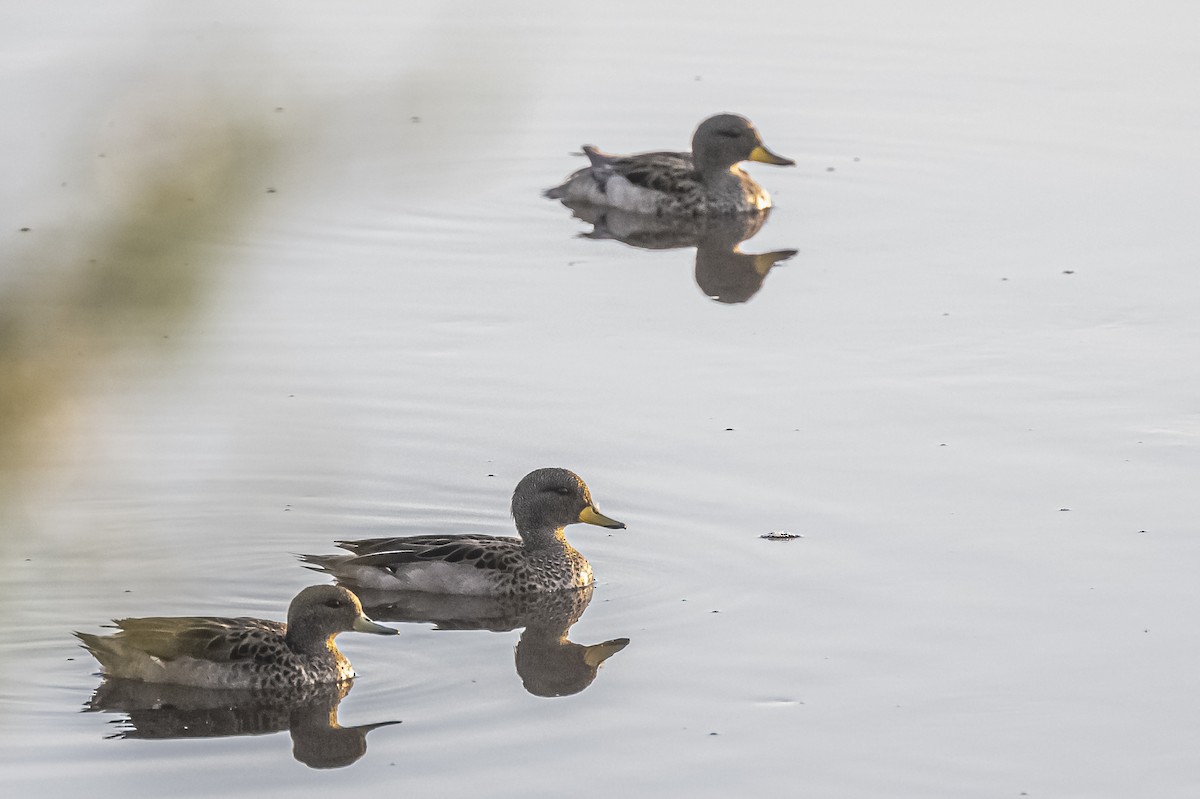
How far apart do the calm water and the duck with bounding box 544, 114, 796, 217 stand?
449 mm

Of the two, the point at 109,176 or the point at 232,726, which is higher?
the point at 109,176

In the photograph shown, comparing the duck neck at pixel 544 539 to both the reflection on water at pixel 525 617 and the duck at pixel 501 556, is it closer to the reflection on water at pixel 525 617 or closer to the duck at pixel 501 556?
the duck at pixel 501 556

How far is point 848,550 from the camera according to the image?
26.4ft

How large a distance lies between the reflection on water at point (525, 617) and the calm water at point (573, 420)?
3 cm

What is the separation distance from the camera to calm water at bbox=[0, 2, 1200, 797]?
1791 mm

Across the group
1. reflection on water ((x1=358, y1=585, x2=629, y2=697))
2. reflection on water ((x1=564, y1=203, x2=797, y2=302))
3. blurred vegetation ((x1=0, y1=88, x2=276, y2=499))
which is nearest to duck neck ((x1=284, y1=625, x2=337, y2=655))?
reflection on water ((x1=358, y1=585, x2=629, y2=697))

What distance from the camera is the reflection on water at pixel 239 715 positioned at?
21.2 feet

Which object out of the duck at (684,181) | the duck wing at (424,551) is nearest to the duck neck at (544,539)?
the duck wing at (424,551)

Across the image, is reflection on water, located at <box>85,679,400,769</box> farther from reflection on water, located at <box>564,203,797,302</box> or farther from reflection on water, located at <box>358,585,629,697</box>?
reflection on water, located at <box>564,203,797,302</box>

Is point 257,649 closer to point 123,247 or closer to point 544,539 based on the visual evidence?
point 544,539

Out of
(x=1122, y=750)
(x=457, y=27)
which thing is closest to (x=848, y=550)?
(x=1122, y=750)

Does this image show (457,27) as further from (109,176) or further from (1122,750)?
(1122,750)

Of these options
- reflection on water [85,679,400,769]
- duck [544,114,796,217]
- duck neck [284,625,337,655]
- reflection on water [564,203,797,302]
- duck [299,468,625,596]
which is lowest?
reflection on water [85,679,400,769]

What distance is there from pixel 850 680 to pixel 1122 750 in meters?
1.01
